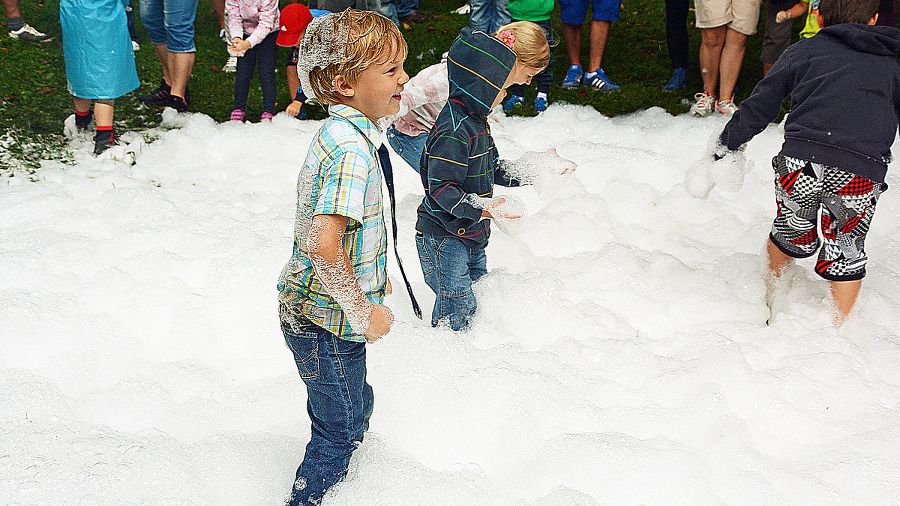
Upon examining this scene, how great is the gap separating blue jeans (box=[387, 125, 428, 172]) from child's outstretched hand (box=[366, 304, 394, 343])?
1861mm

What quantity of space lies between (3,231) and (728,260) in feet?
12.9

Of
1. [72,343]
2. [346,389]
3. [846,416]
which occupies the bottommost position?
[72,343]

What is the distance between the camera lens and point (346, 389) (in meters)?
2.11

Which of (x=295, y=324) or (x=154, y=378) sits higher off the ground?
(x=295, y=324)

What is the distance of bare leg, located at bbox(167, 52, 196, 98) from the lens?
5.37 metres

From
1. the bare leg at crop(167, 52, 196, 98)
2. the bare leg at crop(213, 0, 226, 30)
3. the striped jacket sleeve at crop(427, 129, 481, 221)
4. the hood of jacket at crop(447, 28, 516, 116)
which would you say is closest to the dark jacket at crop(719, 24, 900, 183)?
the hood of jacket at crop(447, 28, 516, 116)

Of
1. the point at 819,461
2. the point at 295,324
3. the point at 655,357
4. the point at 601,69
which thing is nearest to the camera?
the point at 295,324

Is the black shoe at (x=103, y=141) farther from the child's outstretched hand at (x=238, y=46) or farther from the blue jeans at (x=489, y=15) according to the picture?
the blue jeans at (x=489, y=15)

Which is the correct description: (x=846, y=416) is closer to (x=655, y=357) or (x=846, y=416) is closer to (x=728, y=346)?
(x=728, y=346)

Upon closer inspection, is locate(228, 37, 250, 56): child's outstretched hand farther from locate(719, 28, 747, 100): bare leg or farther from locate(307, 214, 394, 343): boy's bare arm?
locate(307, 214, 394, 343): boy's bare arm

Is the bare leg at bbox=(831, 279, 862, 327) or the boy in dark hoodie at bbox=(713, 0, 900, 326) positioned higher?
the boy in dark hoodie at bbox=(713, 0, 900, 326)

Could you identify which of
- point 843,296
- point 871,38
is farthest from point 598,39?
point 843,296

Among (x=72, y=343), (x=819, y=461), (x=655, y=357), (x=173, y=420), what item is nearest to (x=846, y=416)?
(x=819, y=461)

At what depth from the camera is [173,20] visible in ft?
17.2
